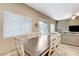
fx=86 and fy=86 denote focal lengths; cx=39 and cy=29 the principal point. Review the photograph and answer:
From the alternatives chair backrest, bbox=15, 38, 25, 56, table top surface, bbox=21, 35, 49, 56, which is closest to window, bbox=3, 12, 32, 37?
chair backrest, bbox=15, 38, 25, 56

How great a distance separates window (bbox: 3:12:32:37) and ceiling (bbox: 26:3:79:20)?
1.00ft

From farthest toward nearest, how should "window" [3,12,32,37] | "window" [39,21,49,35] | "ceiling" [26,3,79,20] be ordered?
"window" [39,21,49,35] < "ceiling" [26,3,79,20] < "window" [3,12,32,37]

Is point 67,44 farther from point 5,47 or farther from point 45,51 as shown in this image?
point 5,47

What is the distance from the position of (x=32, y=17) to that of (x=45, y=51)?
2.17 feet

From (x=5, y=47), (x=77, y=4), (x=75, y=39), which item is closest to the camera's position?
(x=5, y=47)

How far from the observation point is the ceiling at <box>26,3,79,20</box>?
5.07ft

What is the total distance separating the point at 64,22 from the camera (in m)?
1.67

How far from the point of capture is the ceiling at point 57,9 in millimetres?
1545

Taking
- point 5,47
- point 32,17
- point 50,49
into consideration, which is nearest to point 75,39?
point 50,49

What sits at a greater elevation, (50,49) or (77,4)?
(77,4)

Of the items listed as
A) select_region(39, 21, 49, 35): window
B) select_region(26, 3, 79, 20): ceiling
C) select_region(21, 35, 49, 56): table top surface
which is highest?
select_region(26, 3, 79, 20): ceiling

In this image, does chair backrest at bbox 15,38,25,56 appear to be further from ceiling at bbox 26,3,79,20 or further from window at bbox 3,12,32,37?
ceiling at bbox 26,3,79,20

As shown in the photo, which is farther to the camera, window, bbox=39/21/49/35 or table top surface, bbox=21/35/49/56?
window, bbox=39/21/49/35

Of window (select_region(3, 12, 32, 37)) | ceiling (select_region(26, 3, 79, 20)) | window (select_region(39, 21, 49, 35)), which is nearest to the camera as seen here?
window (select_region(3, 12, 32, 37))
